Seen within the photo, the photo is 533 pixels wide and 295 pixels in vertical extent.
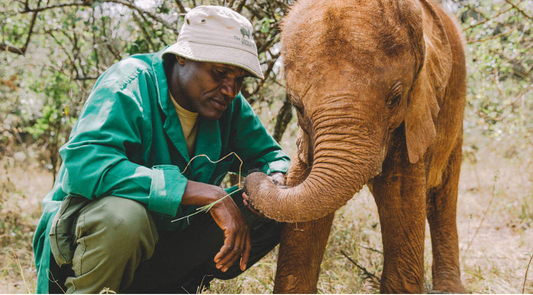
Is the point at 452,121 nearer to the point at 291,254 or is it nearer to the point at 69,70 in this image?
the point at 291,254

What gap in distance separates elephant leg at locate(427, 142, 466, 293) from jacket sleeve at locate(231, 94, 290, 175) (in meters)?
1.93

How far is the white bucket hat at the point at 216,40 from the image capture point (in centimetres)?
310

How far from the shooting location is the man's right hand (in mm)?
2880

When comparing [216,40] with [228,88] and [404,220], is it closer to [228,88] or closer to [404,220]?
[228,88]

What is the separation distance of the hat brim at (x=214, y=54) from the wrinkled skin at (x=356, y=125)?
0.28 m

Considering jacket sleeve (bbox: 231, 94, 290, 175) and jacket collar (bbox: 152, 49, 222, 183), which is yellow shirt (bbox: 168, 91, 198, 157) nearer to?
jacket collar (bbox: 152, 49, 222, 183)

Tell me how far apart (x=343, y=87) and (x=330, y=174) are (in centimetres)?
47

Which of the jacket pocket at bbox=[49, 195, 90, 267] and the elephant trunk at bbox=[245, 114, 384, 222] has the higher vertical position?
the elephant trunk at bbox=[245, 114, 384, 222]

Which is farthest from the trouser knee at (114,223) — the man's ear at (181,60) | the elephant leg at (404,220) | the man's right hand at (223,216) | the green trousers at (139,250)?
the elephant leg at (404,220)

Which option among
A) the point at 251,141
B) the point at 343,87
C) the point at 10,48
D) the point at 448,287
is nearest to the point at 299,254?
the point at 251,141

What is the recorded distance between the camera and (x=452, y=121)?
4367mm

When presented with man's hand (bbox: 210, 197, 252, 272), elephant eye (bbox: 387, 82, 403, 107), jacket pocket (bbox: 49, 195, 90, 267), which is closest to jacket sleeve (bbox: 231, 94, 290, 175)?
man's hand (bbox: 210, 197, 252, 272)

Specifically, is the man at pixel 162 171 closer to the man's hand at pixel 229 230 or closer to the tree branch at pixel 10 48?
the man's hand at pixel 229 230

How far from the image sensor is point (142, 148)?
3121 millimetres
